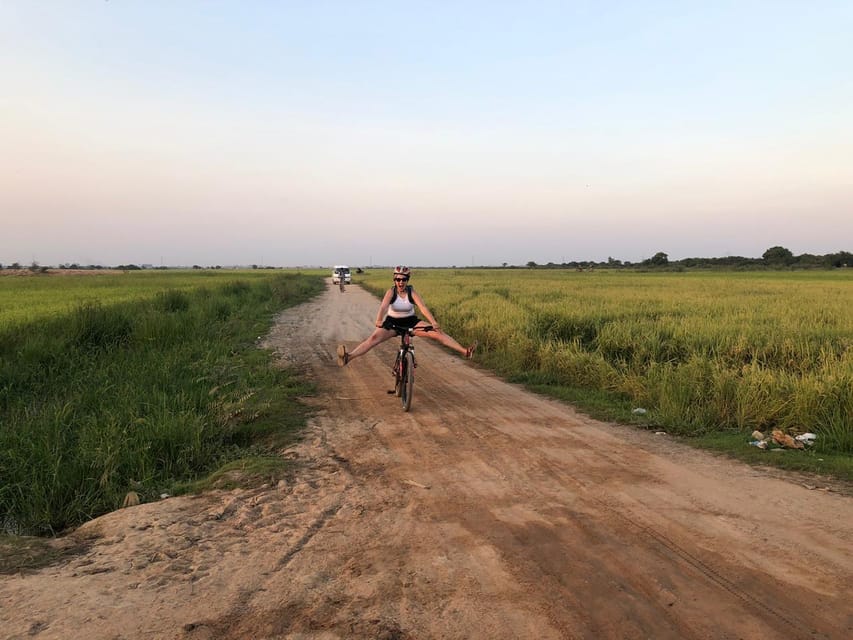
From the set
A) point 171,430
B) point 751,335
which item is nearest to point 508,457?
point 171,430

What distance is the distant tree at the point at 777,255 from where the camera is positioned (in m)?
91.2

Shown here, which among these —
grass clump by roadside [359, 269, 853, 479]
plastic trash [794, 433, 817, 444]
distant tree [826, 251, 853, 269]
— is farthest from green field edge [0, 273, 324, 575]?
distant tree [826, 251, 853, 269]

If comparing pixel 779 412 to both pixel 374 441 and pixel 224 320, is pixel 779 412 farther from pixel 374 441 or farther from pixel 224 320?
pixel 224 320

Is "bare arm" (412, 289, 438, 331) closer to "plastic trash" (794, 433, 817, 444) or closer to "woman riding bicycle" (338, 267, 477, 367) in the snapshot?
"woman riding bicycle" (338, 267, 477, 367)

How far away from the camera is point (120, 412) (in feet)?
19.8

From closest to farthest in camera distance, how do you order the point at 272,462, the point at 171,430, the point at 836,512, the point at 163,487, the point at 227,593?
the point at 227,593 → the point at 836,512 → the point at 163,487 → the point at 272,462 → the point at 171,430

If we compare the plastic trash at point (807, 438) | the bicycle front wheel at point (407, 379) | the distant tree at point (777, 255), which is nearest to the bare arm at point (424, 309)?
the bicycle front wheel at point (407, 379)

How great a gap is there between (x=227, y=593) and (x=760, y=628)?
2.67 meters

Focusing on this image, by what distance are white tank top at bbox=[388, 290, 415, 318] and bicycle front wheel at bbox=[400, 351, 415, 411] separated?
0.53 metres

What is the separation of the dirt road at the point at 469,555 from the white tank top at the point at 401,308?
2.14 meters

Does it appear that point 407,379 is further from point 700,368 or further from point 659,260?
point 659,260

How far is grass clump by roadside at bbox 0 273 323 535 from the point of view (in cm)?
437

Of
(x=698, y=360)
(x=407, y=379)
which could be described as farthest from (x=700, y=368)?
(x=407, y=379)

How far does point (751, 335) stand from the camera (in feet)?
30.8
